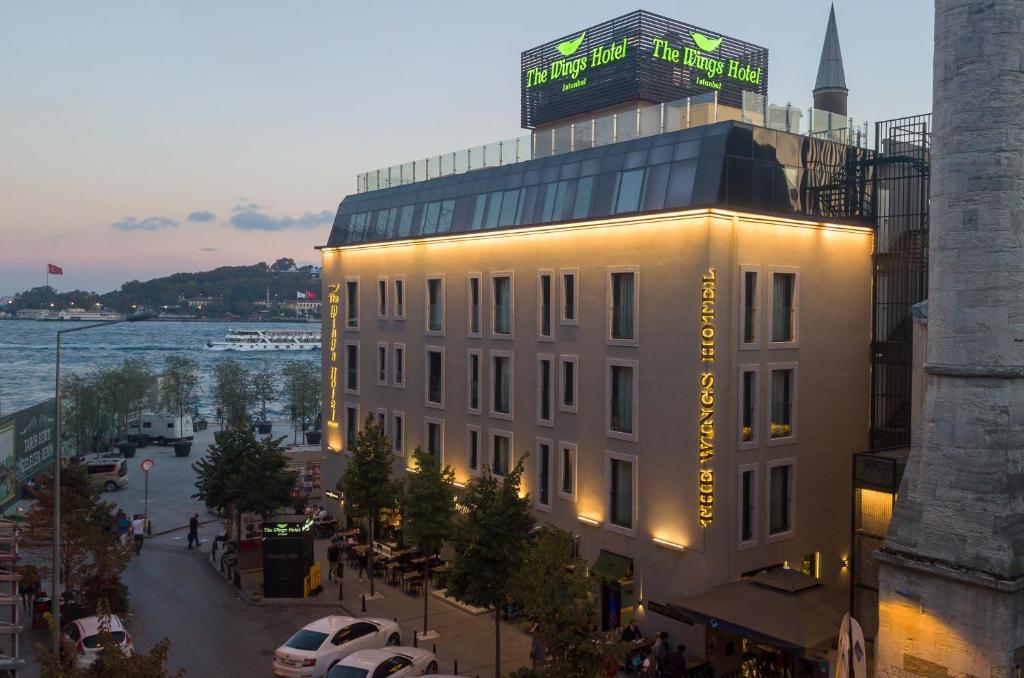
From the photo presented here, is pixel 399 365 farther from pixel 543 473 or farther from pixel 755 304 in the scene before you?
pixel 755 304

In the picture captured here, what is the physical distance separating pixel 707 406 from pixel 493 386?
38.8 feet

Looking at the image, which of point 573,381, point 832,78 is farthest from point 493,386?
point 832,78

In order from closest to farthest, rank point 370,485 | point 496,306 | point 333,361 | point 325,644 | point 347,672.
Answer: point 347,672
point 325,644
point 370,485
point 496,306
point 333,361

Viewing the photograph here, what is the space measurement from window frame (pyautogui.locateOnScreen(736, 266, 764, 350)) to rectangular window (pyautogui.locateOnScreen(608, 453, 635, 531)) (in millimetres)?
5721

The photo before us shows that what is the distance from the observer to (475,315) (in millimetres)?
39219

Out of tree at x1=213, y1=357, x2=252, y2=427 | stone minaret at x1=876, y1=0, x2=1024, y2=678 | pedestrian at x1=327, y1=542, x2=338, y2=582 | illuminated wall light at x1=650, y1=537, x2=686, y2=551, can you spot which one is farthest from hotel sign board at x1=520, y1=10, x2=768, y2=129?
tree at x1=213, y1=357, x2=252, y2=427

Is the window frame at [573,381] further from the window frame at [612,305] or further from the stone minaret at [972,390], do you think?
the stone minaret at [972,390]

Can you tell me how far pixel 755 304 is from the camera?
97.5ft

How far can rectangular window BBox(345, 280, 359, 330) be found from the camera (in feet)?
160

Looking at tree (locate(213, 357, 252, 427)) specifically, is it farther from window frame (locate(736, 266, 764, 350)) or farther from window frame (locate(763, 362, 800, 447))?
window frame (locate(736, 266, 764, 350))

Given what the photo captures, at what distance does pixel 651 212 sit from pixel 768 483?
1003 cm

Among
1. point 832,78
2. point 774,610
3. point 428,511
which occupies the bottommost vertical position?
point 774,610

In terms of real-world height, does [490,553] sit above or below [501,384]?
below

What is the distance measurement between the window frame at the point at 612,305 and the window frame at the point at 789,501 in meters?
6.25
